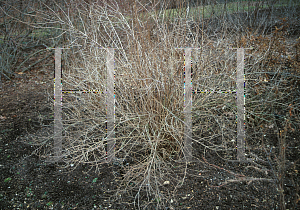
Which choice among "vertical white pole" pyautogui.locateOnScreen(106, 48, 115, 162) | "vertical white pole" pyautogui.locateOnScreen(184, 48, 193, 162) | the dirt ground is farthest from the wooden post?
"vertical white pole" pyautogui.locateOnScreen(184, 48, 193, 162)

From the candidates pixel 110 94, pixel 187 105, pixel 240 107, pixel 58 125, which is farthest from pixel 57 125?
pixel 240 107

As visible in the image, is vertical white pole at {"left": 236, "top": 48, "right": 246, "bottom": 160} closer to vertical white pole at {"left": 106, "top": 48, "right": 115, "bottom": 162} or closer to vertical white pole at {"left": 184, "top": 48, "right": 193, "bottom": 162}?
vertical white pole at {"left": 184, "top": 48, "right": 193, "bottom": 162}

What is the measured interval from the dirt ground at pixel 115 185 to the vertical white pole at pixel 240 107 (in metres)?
0.22

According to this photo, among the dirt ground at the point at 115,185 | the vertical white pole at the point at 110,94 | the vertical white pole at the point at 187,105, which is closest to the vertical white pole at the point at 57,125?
the dirt ground at the point at 115,185

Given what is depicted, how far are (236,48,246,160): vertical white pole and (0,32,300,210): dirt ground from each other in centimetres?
22

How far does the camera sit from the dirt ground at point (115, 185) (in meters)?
2.17

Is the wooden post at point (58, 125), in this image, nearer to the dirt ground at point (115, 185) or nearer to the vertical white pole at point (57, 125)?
the vertical white pole at point (57, 125)

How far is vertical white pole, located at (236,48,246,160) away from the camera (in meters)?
2.78

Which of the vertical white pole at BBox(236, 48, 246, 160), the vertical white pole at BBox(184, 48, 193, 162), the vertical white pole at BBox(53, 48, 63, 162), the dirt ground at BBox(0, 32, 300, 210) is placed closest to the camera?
the dirt ground at BBox(0, 32, 300, 210)

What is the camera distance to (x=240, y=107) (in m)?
2.91

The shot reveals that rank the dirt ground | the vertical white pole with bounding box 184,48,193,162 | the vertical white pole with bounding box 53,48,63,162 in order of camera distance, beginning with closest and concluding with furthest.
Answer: the dirt ground, the vertical white pole with bounding box 184,48,193,162, the vertical white pole with bounding box 53,48,63,162

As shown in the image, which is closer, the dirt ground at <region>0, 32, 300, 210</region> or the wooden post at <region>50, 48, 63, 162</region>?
the dirt ground at <region>0, 32, 300, 210</region>

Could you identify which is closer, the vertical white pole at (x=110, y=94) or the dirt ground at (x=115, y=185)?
the dirt ground at (x=115, y=185)

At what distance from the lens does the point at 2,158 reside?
2906 mm
